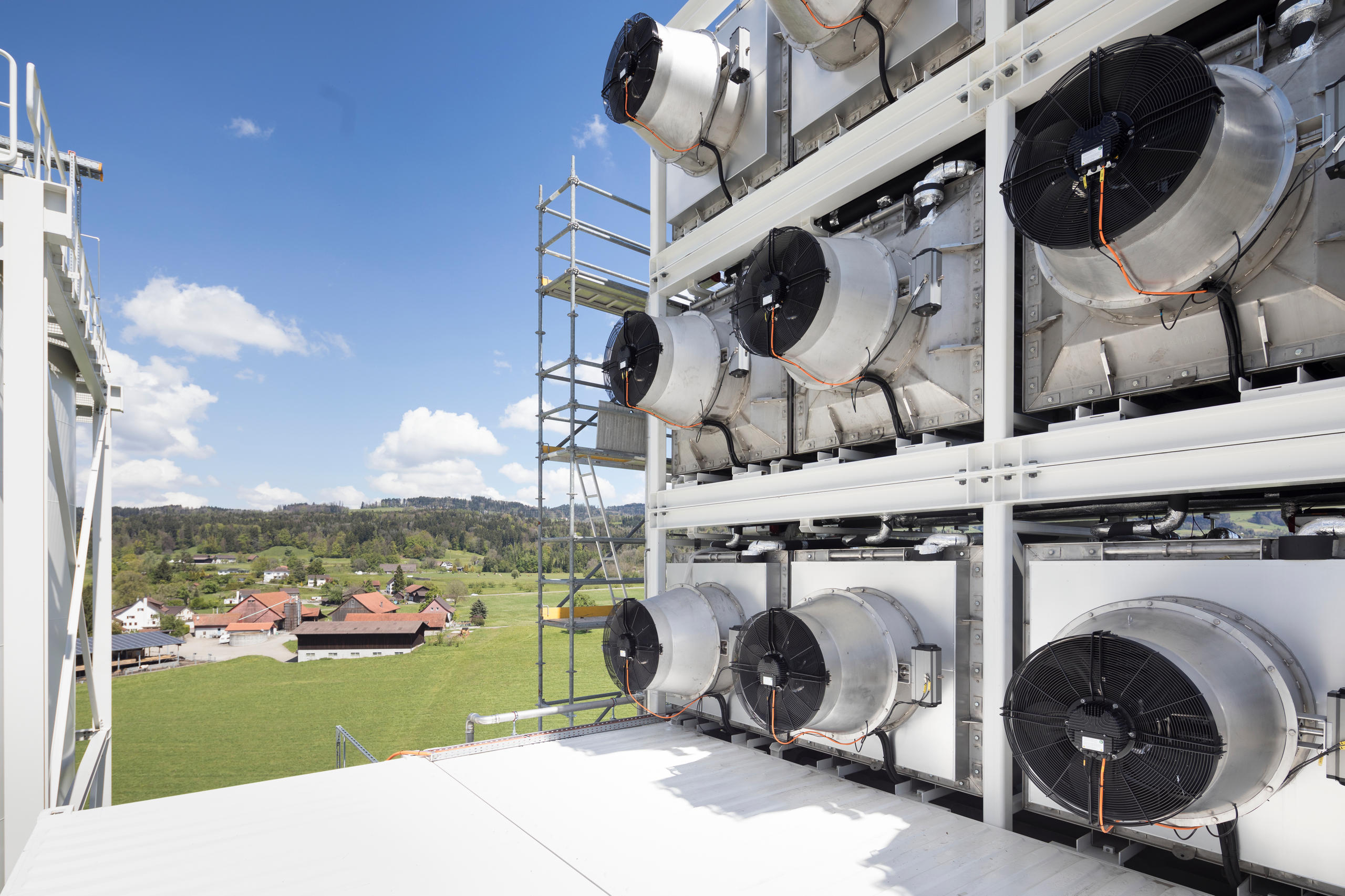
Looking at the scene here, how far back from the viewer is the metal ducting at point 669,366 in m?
7.32

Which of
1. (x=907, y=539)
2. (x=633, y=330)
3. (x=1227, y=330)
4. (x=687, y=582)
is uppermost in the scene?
(x=633, y=330)

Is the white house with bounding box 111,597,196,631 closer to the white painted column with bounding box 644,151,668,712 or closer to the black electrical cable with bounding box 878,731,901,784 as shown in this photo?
the white painted column with bounding box 644,151,668,712

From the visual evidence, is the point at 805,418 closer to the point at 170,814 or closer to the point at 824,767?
the point at 824,767

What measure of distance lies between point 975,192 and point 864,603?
3.48m

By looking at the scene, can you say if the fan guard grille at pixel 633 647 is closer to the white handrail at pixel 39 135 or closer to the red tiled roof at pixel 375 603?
the white handrail at pixel 39 135

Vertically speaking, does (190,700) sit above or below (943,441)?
below

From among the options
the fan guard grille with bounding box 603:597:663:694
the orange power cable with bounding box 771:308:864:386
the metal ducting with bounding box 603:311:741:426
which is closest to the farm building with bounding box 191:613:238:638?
the fan guard grille with bounding box 603:597:663:694

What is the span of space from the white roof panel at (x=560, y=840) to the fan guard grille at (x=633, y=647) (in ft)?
3.57

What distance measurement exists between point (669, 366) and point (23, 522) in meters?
5.64

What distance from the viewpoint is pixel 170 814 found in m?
4.58

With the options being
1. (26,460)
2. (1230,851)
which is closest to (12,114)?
(26,460)

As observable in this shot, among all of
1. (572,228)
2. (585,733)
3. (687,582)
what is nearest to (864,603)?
(687,582)

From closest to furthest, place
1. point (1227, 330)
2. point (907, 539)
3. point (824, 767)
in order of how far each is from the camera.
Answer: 1. point (1227, 330)
2. point (824, 767)
3. point (907, 539)

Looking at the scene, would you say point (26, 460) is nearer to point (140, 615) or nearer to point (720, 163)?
point (720, 163)
